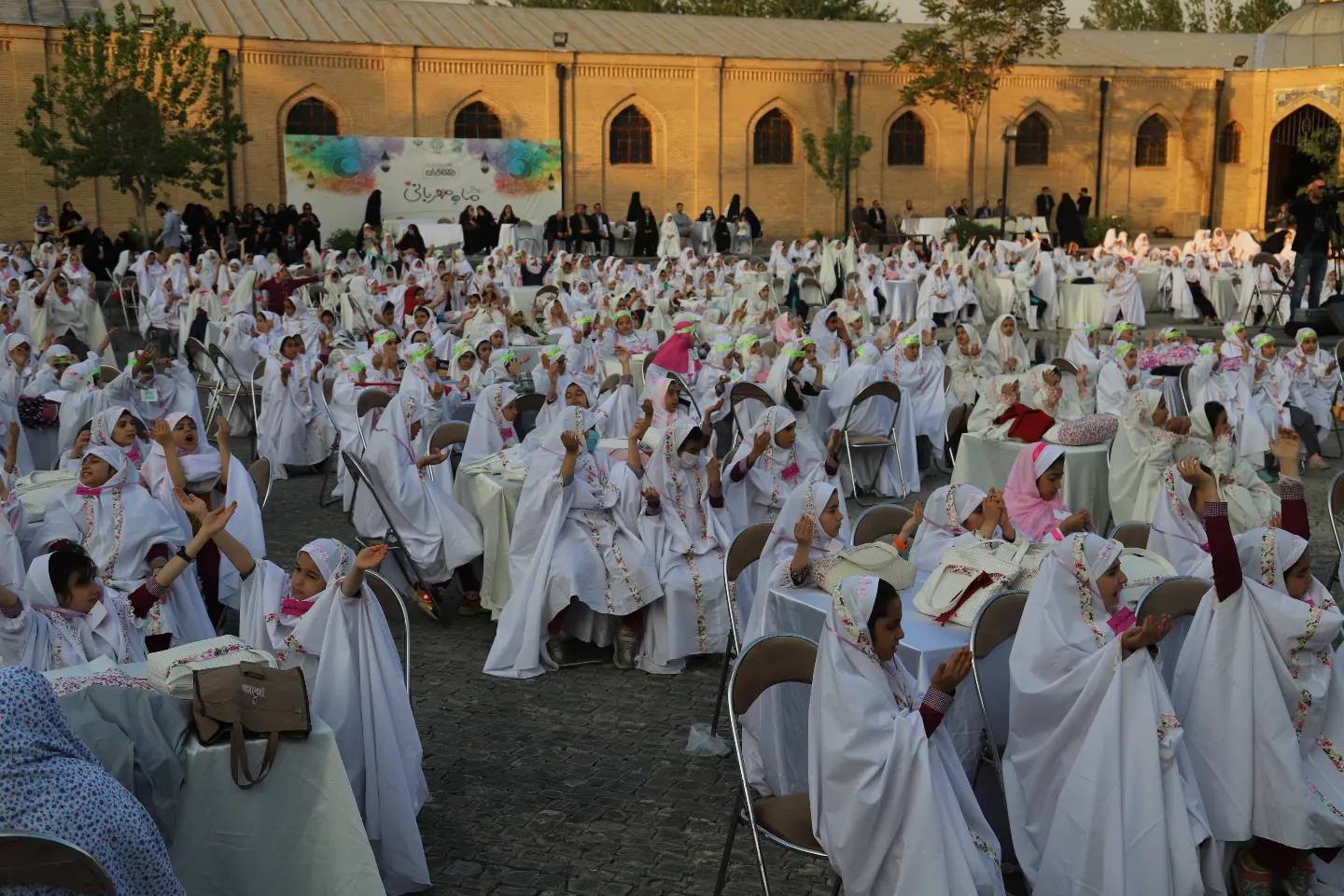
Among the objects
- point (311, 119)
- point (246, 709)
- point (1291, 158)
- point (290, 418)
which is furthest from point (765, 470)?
point (1291, 158)

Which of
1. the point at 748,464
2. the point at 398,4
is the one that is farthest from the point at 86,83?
the point at 748,464

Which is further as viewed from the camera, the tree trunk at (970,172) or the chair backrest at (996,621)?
the tree trunk at (970,172)

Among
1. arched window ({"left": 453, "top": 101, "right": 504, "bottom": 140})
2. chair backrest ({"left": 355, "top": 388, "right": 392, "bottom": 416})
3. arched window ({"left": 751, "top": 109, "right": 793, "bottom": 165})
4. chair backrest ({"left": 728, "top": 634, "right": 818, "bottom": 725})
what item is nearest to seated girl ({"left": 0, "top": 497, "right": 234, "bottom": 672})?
chair backrest ({"left": 728, "top": 634, "right": 818, "bottom": 725})

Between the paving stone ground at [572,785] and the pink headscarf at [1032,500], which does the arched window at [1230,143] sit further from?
the paving stone ground at [572,785]

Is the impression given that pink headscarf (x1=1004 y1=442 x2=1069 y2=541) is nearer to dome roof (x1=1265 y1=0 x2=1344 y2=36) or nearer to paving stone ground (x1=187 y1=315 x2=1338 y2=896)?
paving stone ground (x1=187 y1=315 x2=1338 y2=896)

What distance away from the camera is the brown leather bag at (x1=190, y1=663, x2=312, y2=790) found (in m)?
4.11

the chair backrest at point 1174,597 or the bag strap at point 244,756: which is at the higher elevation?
the chair backrest at point 1174,597

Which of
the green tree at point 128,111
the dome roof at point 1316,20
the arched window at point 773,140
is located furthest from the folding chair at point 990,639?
the dome roof at point 1316,20

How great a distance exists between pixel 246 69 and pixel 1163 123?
26551mm

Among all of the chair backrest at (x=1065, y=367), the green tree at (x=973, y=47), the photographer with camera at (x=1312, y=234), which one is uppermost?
the green tree at (x=973, y=47)

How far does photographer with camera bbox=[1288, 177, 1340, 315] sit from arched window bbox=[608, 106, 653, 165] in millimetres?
19302

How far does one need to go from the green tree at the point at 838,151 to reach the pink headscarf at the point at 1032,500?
27.6 metres

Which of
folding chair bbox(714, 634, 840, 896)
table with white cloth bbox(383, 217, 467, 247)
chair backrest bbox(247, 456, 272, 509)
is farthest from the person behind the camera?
table with white cloth bbox(383, 217, 467, 247)

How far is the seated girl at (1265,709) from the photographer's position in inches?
186
